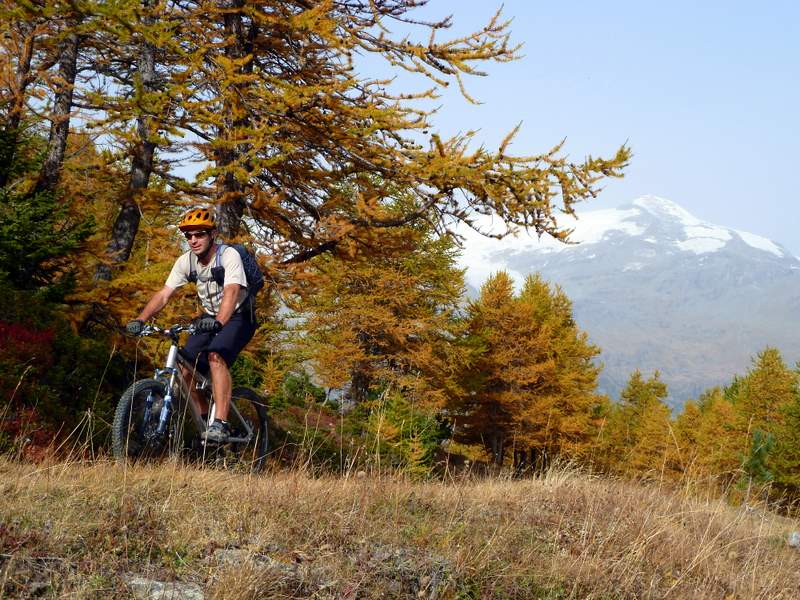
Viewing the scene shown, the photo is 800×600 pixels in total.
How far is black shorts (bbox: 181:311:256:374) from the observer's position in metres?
5.99

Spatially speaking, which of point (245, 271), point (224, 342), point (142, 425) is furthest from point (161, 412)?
point (245, 271)

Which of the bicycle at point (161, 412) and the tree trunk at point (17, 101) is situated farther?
the tree trunk at point (17, 101)

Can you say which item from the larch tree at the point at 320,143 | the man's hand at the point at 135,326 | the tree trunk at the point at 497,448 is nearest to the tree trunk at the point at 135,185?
the larch tree at the point at 320,143

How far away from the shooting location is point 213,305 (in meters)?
6.20

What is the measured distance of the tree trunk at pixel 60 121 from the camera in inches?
460

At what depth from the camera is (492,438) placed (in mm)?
30641

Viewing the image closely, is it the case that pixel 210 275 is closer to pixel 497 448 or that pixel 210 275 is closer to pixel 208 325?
pixel 208 325

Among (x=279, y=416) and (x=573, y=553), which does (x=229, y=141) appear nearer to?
(x=573, y=553)

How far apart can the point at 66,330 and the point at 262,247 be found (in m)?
2.97

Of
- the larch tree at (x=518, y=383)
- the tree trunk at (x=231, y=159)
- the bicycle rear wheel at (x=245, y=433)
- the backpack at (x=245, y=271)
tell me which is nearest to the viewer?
the backpack at (x=245, y=271)

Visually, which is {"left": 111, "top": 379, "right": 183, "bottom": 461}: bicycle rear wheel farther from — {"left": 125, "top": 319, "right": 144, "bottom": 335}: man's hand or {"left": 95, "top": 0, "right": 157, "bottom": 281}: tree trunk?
{"left": 95, "top": 0, "right": 157, "bottom": 281}: tree trunk

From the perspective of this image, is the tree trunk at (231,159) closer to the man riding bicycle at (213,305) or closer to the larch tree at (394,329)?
the man riding bicycle at (213,305)

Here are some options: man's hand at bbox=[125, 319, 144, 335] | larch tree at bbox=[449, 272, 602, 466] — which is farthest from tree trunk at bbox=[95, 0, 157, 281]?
larch tree at bbox=[449, 272, 602, 466]

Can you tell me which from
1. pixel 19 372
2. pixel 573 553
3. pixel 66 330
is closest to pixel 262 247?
pixel 66 330
